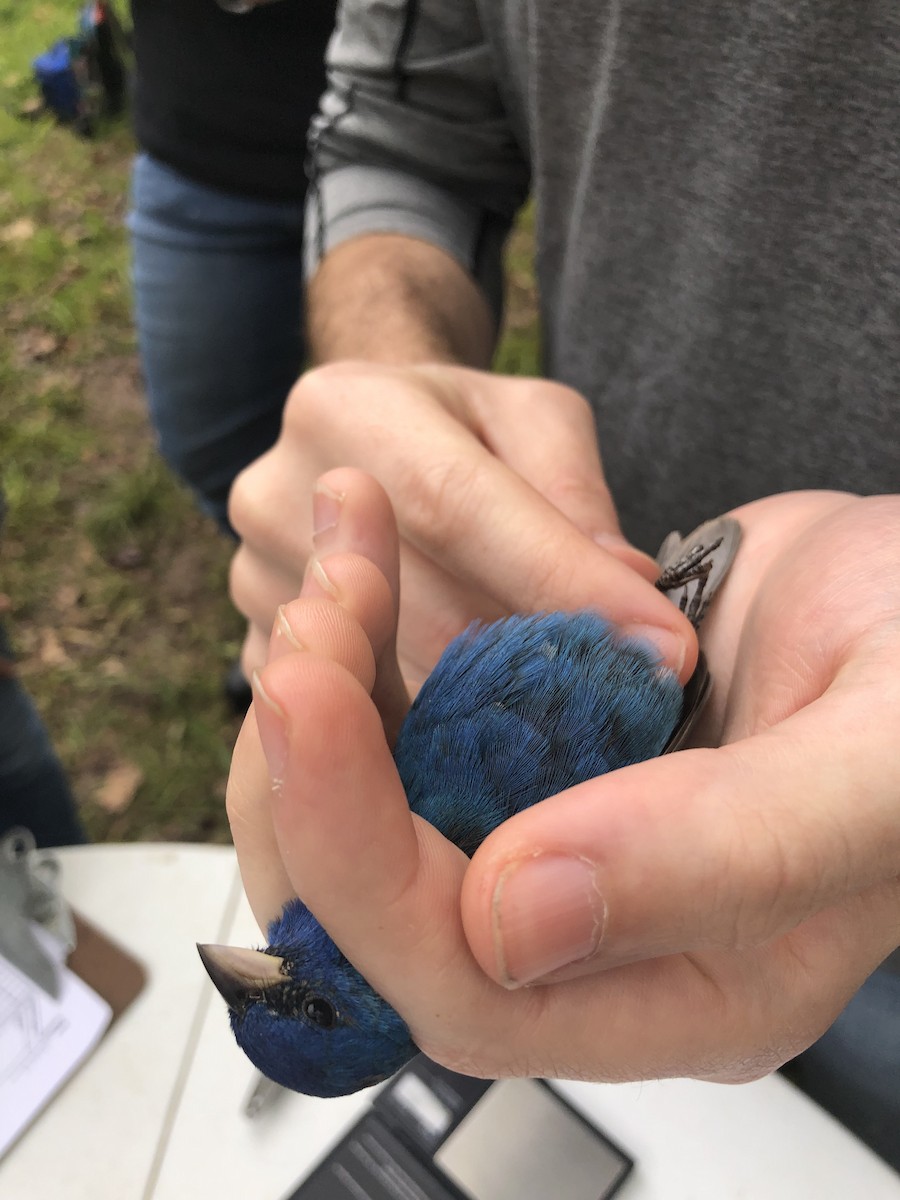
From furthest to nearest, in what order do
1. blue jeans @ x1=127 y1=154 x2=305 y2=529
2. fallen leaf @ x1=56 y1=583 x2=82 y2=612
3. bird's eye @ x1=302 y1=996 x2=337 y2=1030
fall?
1. fallen leaf @ x1=56 y1=583 x2=82 y2=612
2. blue jeans @ x1=127 y1=154 x2=305 y2=529
3. bird's eye @ x1=302 y1=996 x2=337 y2=1030

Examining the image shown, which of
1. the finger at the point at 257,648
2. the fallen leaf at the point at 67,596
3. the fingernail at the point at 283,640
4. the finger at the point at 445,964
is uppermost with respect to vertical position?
the fingernail at the point at 283,640

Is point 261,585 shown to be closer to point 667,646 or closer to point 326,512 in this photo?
point 326,512

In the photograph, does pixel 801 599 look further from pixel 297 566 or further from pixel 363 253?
pixel 363 253

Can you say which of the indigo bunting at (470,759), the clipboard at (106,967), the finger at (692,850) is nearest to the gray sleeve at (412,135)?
the indigo bunting at (470,759)

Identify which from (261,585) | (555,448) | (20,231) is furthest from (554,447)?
(20,231)

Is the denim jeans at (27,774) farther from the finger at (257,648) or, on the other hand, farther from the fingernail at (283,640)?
the fingernail at (283,640)

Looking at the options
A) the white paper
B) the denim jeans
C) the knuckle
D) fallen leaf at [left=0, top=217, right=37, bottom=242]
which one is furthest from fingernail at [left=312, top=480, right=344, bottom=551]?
fallen leaf at [left=0, top=217, right=37, bottom=242]

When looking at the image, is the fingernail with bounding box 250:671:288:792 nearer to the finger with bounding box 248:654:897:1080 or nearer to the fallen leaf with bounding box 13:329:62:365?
the finger with bounding box 248:654:897:1080
